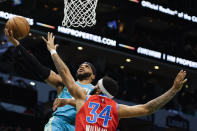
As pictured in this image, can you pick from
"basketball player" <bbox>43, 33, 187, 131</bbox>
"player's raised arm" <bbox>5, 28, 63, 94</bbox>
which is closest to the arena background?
"player's raised arm" <bbox>5, 28, 63, 94</bbox>

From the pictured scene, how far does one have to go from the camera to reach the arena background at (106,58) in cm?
1162

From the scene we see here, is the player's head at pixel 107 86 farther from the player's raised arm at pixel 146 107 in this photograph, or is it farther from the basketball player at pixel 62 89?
the basketball player at pixel 62 89

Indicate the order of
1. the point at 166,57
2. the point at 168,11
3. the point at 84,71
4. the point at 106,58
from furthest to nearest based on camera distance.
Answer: the point at 106,58 < the point at 166,57 < the point at 168,11 < the point at 84,71

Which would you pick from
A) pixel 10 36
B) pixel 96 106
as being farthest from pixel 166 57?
pixel 96 106

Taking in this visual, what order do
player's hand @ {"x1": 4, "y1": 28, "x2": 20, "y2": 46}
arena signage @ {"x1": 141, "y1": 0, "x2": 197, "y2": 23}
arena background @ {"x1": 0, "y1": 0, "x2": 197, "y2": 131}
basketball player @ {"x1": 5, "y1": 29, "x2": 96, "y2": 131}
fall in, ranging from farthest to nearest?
arena signage @ {"x1": 141, "y1": 0, "x2": 197, "y2": 23} → arena background @ {"x1": 0, "y1": 0, "x2": 197, "y2": 131} → basketball player @ {"x1": 5, "y1": 29, "x2": 96, "y2": 131} → player's hand @ {"x1": 4, "y1": 28, "x2": 20, "y2": 46}

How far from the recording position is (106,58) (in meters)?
16.9

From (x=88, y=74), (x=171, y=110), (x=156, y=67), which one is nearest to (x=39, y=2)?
(x=156, y=67)

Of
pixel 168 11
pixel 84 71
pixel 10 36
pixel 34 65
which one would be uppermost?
pixel 168 11

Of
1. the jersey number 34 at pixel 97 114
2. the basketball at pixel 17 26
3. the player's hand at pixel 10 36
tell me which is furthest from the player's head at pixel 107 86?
the basketball at pixel 17 26

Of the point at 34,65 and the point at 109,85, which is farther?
the point at 34,65

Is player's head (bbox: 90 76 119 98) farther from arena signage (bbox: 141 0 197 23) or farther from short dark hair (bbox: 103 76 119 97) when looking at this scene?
arena signage (bbox: 141 0 197 23)

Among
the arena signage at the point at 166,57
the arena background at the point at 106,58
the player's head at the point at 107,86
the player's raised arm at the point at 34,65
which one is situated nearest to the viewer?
the player's head at the point at 107,86

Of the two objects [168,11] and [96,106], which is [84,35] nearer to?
[168,11]

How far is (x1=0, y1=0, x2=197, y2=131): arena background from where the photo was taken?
11.6m
